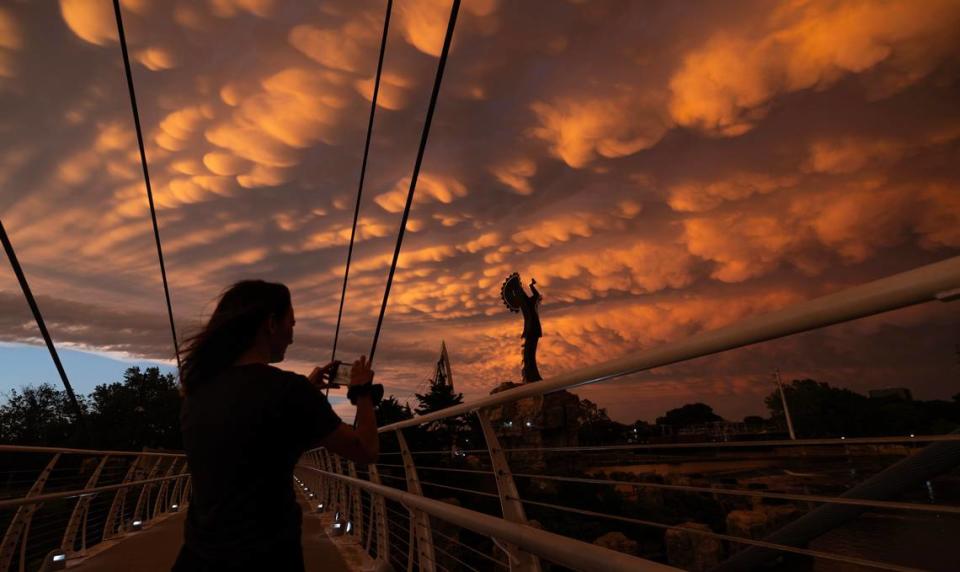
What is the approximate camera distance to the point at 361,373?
1717mm

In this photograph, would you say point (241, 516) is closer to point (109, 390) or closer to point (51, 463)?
point (51, 463)

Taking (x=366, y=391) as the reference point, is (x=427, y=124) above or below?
above

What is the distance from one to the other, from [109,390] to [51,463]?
223ft

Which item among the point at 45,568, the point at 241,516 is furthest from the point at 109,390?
the point at 241,516

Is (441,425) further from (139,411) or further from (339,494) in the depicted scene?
(139,411)

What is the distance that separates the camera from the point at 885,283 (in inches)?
23.5

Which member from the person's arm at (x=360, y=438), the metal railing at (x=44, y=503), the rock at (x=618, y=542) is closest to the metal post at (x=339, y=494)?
the metal railing at (x=44, y=503)

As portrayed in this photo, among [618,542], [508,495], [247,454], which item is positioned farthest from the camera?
[618,542]

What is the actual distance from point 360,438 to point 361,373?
31cm

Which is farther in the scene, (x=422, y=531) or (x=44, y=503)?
(x=44, y=503)

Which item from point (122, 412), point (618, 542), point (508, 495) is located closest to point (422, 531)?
point (508, 495)

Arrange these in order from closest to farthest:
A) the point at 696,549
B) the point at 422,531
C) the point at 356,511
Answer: the point at 696,549 < the point at 422,531 < the point at 356,511

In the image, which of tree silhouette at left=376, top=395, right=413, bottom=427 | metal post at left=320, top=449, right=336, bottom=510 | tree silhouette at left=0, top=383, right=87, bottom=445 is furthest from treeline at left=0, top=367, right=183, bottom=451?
metal post at left=320, top=449, right=336, bottom=510

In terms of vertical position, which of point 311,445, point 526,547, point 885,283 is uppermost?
point 885,283
